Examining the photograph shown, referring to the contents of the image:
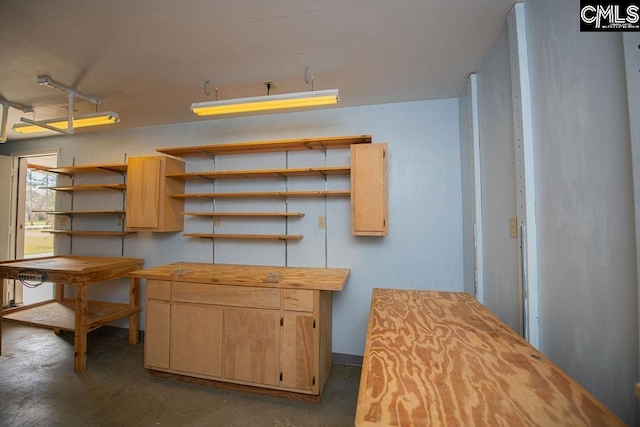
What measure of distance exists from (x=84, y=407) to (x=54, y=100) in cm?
295

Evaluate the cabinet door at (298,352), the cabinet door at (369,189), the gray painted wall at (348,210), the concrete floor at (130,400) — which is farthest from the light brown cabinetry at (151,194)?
the cabinet door at (369,189)

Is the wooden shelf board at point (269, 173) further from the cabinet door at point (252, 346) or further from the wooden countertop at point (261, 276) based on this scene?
the cabinet door at point (252, 346)

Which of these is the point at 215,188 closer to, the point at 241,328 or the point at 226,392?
the point at 241,328

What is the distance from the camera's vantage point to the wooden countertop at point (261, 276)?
2.03 metres

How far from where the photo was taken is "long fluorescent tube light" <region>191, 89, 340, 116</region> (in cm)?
187

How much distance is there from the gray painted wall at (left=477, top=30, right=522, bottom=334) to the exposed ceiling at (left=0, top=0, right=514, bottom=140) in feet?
0.72

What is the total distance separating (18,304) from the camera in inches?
159

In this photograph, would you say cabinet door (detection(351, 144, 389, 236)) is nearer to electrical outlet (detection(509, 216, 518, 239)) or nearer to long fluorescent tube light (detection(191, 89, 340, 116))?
long fluorescent tube light (detection(191, 89, 340, 116))

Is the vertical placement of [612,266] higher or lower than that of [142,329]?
higher

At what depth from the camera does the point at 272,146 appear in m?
2.63

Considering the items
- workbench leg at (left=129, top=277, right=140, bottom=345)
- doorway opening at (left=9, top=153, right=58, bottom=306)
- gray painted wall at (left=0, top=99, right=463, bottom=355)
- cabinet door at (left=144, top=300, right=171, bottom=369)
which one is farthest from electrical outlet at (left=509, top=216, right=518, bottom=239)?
doorway opening at (left=9, top=153, right=58, bottom=306)

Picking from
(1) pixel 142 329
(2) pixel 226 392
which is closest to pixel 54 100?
(1) pixel 142 329

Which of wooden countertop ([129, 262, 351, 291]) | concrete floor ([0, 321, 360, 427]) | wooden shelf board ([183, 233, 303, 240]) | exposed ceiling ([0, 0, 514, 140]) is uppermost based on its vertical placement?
exposed ceiling ([0, 0, 514, 140])

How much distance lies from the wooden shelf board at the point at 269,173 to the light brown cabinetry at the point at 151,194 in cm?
13
